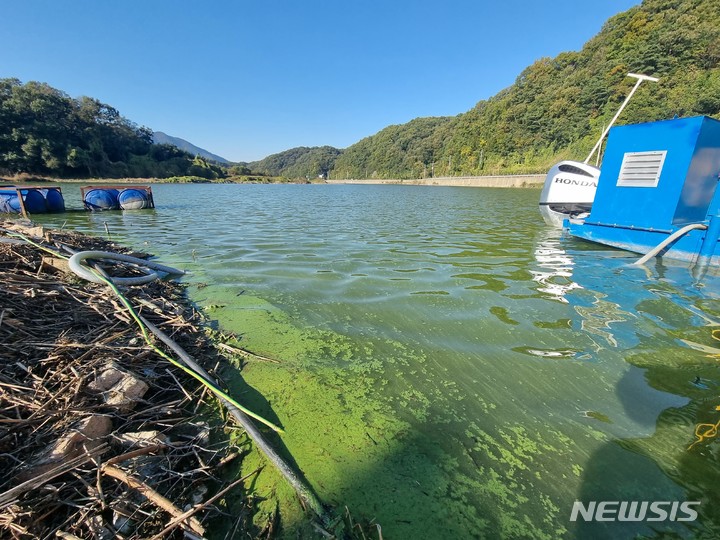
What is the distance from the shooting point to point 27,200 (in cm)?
1500

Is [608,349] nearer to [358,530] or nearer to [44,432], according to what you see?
[358,530]

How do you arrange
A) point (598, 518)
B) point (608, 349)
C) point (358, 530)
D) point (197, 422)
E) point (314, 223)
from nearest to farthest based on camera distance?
point (358, 530), point (598, 518), point (197, 422), point (608, 349), point (314, 223)

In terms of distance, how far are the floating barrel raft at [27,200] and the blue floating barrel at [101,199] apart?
5.21 ft

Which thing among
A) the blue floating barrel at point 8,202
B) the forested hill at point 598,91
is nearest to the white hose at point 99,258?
the blue floating barrel at point 8,202

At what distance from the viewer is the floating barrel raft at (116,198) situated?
17922 millimetres

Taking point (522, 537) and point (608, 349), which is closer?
point (522, 537)

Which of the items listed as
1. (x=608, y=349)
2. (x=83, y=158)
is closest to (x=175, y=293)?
(x=608, y=349)

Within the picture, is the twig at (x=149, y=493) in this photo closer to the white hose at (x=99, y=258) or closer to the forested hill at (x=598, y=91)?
the white hose at (x=99, y=258)

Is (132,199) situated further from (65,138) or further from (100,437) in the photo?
(65,138)

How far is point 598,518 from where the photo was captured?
1804mm

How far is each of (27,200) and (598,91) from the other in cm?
8665

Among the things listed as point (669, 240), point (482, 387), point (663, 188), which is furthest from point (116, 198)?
point (669, 240)

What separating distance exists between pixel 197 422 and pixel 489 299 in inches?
172

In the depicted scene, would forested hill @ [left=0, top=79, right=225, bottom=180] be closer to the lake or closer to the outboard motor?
the lake
